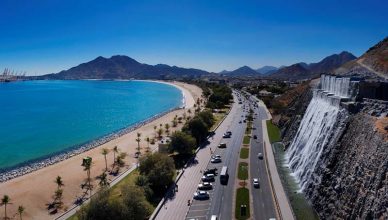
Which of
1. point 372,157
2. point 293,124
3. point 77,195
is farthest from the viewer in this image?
point 293,124

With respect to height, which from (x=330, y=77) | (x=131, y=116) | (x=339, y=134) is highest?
(x=330, y=77)

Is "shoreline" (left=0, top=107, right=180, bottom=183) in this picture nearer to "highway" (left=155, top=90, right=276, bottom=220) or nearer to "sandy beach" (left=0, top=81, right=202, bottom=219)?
"sandy beach" (left=0, top=81, right=202, bottom=219)

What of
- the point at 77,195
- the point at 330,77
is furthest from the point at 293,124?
the point at 77,195

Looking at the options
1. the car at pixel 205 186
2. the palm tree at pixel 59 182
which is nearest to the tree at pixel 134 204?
the car at pixel 205 186

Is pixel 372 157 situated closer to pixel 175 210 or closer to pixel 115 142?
pixel 175 210

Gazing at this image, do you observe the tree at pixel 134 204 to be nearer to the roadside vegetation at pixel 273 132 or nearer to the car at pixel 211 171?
the car at pixel 211 171

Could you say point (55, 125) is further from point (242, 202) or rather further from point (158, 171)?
point (242, 202)

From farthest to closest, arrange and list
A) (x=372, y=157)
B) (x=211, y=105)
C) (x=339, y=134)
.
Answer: (x=211, y=105) < (x=339, y=134) < (x=372, y=157)
